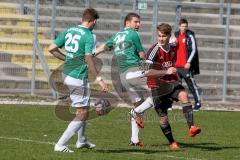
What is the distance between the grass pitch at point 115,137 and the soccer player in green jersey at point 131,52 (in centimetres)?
70

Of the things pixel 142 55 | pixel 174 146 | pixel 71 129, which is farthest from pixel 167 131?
pixel 71 129

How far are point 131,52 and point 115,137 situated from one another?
1.64 metres

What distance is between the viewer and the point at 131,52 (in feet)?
50.9

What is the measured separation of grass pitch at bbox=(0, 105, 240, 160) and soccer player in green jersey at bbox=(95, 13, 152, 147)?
70cm

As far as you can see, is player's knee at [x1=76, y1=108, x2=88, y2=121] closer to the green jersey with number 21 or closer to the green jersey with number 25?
the green jersey with number 25

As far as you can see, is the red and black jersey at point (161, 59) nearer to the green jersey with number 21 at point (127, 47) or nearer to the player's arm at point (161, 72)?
the player's arm at point (161, 72)

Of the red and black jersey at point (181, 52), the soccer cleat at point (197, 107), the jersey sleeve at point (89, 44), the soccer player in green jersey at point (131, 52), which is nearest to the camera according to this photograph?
the jersey sleeve at point (89, 44)

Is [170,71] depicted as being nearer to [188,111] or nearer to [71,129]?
[188,111]

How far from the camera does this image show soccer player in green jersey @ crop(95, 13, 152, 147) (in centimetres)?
1507

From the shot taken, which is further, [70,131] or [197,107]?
[197,107]

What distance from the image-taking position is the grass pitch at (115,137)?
1304 cm

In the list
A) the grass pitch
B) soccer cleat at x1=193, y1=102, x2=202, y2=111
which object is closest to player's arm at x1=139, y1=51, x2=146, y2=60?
the grass pitch

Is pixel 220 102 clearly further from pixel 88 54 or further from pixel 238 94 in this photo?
pixel 88 54

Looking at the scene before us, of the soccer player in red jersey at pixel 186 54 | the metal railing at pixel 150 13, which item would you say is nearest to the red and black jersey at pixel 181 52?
the soccer player in red jersey at pixel 186 54
